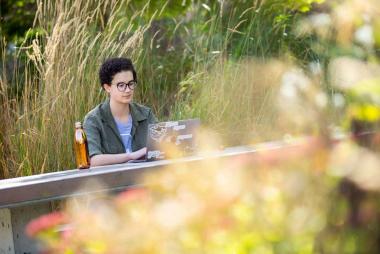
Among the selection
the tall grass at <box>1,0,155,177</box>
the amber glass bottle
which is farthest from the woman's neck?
the tall grass at <box>1,0,155,177</box>

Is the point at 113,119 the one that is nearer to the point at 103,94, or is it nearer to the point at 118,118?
the point at 118,118

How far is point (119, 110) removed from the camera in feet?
17.8

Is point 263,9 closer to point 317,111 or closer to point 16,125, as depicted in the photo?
point 16,125

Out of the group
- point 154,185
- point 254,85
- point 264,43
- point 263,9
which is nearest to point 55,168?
point 254,85

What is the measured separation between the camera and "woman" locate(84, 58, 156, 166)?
5340mm

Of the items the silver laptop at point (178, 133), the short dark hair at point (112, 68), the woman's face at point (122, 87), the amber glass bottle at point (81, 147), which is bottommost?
the amber glass bottle at point (81, 147)

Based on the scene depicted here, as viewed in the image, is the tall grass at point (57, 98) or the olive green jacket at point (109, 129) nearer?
the olive green jacket at point (109, 129)

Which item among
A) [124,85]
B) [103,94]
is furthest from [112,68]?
[103,94]

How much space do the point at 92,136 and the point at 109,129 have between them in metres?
0.16

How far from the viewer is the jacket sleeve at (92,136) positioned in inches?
204

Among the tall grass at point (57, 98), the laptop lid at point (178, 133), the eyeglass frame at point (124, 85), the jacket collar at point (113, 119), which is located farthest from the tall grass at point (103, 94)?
the laptop lid at point (178, 133)

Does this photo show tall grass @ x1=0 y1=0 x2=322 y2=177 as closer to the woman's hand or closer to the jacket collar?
the jacket collar

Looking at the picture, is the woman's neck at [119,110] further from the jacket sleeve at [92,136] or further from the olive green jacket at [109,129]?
the jacket sleeve at [92,136]

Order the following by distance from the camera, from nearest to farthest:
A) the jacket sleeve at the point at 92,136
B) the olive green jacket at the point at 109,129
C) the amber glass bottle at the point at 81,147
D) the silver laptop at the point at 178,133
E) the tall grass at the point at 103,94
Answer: the silver laptop at the point at 178,133 < the amber glass bottle at the point at 81,147 < the jacket sleeve at the point at 92,136 < the olive green jacket at the point at 109,129 < the tall grass at the point at 103,94
